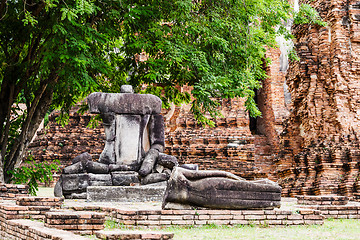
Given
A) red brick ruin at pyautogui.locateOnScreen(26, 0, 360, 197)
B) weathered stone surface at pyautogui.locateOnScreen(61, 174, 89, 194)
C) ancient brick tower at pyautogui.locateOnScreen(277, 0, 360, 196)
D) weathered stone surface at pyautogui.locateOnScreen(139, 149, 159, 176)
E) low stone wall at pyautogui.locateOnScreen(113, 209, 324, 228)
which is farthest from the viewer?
red brick ruin at pyautogui.locateOnScreen(26, 0, 360, 197)

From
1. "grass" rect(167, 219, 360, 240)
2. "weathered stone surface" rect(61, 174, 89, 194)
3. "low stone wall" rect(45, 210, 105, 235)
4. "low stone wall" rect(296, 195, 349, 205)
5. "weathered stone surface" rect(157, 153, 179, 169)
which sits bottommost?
"grass" rect(167, 219, 360, 240)

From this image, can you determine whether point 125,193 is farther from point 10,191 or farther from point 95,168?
point 10,191

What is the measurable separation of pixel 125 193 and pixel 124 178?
21.3 inches

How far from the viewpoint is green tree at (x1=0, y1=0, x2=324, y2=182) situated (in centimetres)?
1014

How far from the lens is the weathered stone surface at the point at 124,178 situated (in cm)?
924

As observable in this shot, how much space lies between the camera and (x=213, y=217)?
21.5ft

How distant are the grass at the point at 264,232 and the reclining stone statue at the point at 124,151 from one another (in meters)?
2.83

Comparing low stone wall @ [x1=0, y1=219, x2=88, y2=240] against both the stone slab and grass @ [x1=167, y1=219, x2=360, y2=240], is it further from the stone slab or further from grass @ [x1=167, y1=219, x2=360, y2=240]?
the stone slab

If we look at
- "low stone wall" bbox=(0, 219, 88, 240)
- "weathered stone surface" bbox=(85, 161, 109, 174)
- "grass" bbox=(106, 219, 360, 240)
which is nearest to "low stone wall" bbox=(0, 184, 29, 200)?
"weathered stone surface" bbox=(85, 161, 109, 174)

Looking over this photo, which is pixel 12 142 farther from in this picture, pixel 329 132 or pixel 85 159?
pixel 329 132

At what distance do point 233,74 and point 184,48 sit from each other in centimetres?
124

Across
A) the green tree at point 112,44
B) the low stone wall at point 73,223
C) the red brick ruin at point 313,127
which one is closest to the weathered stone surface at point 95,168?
the green tree at point 112,44

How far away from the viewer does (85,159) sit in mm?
9508

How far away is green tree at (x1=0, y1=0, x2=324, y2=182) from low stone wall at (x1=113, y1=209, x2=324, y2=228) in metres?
4.12
